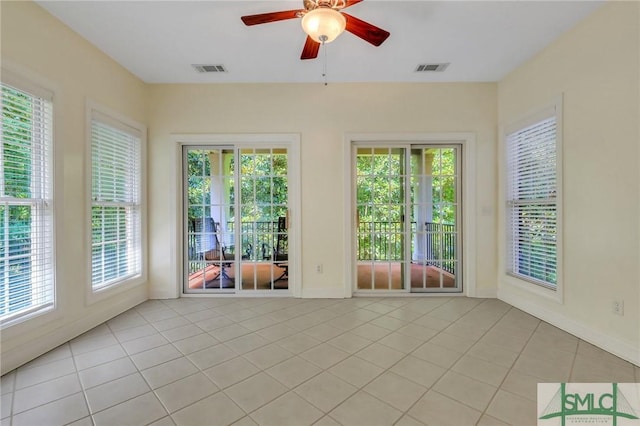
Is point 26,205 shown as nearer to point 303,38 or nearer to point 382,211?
point 303,38

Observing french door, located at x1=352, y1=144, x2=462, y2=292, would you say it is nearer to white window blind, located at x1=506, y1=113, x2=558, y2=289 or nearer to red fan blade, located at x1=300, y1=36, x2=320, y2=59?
white window blind, located at x1=506, y1=113, x2=558, y2=289

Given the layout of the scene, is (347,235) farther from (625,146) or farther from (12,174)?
(12,174)

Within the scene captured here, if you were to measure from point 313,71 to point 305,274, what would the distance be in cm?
262

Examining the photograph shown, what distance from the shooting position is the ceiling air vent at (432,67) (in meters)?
3.23

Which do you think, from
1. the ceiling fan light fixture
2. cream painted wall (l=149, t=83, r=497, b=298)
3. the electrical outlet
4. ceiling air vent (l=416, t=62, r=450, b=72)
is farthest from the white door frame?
the electrical outlet

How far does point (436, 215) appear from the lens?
3.82 metres

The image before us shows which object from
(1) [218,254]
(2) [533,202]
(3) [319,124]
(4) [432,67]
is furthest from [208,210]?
(2) [533,202]

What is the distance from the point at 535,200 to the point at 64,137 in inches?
193

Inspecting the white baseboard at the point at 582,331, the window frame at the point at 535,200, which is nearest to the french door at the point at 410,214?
the window frame at the point at 535,200

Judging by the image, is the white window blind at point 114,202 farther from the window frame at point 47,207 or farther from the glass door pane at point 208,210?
the glass door pane at point 208,210

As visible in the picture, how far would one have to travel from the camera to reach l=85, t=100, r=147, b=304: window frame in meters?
2.75

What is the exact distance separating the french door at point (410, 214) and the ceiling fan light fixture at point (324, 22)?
2.07m

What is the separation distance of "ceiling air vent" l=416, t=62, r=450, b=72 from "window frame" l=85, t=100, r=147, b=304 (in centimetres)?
361

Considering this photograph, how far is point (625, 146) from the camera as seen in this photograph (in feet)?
7.24
